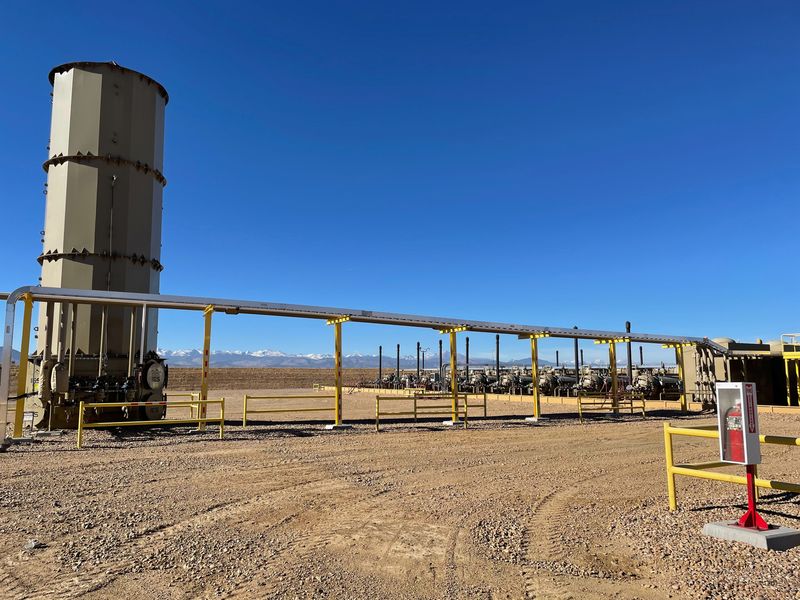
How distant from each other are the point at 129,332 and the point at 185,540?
15.1 meters

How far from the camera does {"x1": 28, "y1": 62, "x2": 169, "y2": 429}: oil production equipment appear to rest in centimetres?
1766

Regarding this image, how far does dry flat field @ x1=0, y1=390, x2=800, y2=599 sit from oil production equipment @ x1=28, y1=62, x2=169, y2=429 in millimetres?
6287

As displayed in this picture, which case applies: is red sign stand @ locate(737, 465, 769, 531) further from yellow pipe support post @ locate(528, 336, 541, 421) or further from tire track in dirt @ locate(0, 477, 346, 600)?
yellow pipe support post @ locate(528, 336, 541, 421)

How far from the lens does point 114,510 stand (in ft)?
22.4

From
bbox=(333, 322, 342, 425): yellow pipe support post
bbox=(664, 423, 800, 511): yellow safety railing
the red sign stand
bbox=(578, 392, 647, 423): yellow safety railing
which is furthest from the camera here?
bbox=(578, 392, 647, 423): yellow safety railing

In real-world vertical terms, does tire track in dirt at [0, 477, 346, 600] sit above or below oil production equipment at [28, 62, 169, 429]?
below

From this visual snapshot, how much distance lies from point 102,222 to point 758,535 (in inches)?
787

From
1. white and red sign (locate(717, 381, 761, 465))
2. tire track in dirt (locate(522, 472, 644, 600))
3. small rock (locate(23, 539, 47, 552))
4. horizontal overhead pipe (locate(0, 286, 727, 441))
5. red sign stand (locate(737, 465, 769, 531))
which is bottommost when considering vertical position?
tire track in dirt (locate(522, 472, 644, 600))

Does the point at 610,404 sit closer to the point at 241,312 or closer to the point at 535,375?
the point at 535,375

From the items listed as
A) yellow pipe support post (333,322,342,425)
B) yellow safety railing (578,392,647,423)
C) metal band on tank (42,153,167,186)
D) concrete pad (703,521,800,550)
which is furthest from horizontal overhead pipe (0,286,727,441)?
concrete pad (703,521,800,550)

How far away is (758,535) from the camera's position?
5.32 meters

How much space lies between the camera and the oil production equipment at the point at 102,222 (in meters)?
17.7

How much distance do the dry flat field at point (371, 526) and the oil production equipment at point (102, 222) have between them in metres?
6.29

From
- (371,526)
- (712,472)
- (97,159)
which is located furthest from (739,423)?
(97,159)
